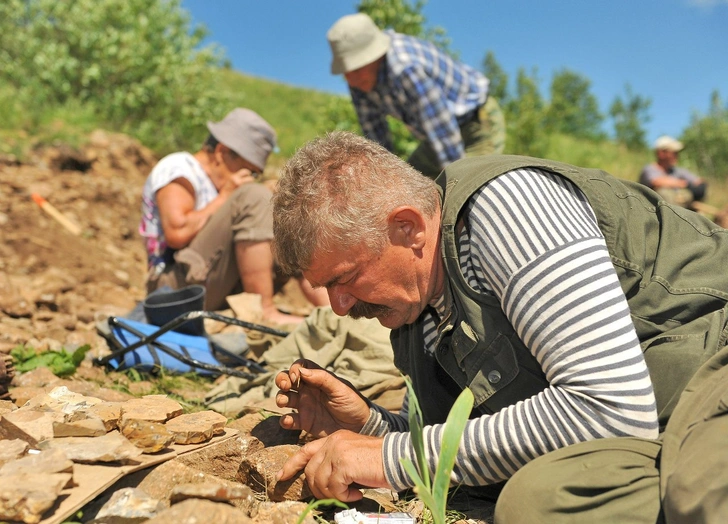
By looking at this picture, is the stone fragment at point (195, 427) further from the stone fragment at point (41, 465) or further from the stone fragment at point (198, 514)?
the stone fragment at point (198, 514)

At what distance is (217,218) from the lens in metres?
4.21

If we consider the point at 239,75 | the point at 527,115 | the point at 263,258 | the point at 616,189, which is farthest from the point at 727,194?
the point at 239,75

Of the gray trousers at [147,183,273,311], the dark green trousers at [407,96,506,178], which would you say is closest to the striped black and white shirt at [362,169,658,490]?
the gray trousers at [147,183,273,311]

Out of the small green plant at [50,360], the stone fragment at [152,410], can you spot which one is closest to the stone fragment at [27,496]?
the stone fragment at [152,410]

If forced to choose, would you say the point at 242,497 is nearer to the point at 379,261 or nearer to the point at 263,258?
the point at 379,261

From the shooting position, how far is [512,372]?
1.86m

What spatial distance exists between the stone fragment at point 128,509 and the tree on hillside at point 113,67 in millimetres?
10081

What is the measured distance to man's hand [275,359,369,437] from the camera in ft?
6.84

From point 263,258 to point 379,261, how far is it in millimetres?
2503

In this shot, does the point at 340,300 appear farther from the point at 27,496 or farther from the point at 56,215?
the point at 56,215

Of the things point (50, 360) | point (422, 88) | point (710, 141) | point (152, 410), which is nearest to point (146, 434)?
point (152, 410)

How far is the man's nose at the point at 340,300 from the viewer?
76.2 inches

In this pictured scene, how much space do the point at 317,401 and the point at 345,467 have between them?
397 millimetres

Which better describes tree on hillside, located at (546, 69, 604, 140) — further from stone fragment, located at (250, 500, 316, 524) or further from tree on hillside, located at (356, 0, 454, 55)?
stone fragment, located at (250, 500, 316, 524)
